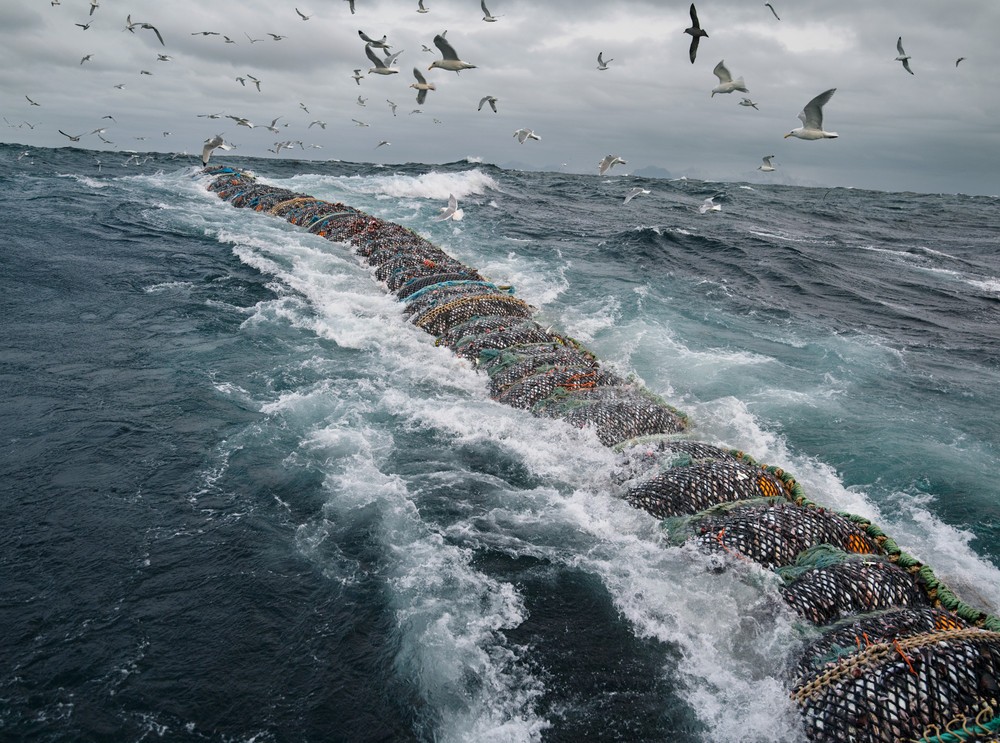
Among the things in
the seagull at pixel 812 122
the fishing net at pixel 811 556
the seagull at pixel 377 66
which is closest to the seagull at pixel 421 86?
the seagull at pixel 377 66

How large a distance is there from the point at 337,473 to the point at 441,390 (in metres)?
2.64

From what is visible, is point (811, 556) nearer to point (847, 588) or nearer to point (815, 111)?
point (847, 588)

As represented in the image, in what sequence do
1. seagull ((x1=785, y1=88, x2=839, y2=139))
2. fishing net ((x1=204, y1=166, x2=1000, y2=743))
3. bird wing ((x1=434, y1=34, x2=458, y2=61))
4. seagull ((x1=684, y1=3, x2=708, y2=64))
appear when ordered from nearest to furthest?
fishing net ((x1=204, y1=166, x2=1000, y2=743)) → seagull ((x1=684, y1=3, x2=708, y2=64)) → seagull ((x1=785, y1=88, x2=839, y2=139)) → bird wing ((x1=434, y1=34, x2=458, y2=61))

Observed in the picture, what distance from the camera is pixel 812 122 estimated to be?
8.67m

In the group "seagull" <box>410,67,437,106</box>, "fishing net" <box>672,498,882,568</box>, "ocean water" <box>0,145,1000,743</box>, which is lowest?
"ocean water" <box>0,145,1000,743</box>

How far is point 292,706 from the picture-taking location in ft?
13.4

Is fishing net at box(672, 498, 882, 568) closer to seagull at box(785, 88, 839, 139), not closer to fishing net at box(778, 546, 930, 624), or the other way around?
fishing net at box(778, 546, 930, 624)

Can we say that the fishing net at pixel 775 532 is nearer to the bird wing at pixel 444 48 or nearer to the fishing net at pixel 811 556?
the fishing net at pixel 811 556

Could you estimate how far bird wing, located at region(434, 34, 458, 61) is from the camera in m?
9.40

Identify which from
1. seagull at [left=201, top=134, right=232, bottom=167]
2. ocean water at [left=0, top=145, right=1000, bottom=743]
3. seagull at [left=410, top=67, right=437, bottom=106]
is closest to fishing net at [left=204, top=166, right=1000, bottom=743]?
ocean water at [left=0, top=145, right=1000, bottom=743]

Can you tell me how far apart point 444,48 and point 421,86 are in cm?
128

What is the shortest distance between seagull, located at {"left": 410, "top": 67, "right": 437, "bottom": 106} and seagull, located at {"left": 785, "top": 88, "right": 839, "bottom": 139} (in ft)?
20.6

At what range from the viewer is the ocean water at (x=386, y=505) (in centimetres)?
420

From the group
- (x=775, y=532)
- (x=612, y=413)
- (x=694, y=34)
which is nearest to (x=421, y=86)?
(x=694, y=34)
